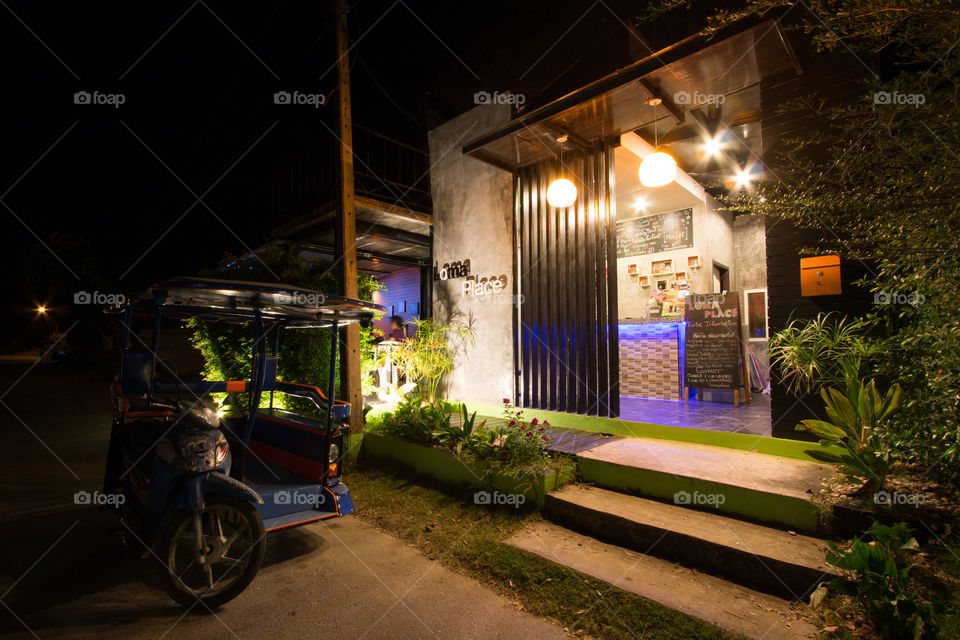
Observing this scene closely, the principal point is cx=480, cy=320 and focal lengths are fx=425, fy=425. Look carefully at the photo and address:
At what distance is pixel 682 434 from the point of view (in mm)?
5477

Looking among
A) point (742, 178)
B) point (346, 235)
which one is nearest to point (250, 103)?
point (346, 235)

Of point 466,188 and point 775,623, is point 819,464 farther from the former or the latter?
point 466,188

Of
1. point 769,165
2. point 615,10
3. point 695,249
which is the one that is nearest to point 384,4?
point 615,10

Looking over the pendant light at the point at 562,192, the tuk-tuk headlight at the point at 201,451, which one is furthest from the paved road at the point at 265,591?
the pendant light at the point at 562,192

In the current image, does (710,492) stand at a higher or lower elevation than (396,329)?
lower

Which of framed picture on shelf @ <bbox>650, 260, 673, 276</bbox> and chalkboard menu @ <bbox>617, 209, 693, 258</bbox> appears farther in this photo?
framed picture on shelf @ <bbox>650, 260, 673, 276</bbox>

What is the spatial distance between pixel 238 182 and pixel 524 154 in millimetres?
11193

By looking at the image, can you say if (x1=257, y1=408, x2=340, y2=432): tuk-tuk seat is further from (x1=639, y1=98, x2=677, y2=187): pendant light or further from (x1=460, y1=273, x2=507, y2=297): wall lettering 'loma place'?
(x1=639, y1=98, x2=677, y2=187): pendant light

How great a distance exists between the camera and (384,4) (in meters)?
7.39

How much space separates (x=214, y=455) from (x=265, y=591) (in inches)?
44.3

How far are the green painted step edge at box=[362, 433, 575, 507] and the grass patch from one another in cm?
15

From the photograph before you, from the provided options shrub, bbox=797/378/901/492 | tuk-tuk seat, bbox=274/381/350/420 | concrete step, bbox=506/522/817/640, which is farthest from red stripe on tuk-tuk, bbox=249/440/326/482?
shrub, bbox=797/378/901/492

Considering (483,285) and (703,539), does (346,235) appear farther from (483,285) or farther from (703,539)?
(703,539)

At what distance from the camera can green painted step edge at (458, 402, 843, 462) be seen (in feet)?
15.2
